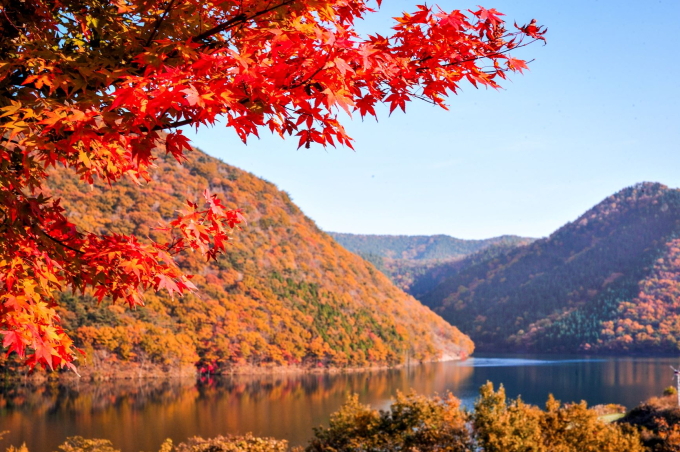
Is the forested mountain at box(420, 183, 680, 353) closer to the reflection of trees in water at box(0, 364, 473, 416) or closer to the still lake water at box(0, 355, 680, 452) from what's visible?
the still lake water at box(0, 355, 680, 452)

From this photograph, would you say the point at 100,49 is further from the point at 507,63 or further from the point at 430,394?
the point at 430,394

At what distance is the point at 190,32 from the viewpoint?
2352 millimetres

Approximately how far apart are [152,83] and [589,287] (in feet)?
498

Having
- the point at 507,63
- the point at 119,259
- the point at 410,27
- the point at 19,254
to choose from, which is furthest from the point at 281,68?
the point at 19,254

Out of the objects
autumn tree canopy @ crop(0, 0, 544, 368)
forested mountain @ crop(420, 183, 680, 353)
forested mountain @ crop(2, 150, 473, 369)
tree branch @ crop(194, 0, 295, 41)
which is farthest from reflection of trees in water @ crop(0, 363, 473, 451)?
forested mountain @ crop(420, 183, 680, 353)

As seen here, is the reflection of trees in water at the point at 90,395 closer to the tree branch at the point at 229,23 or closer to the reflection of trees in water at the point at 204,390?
the reflection of trees in water at the point at 204,390

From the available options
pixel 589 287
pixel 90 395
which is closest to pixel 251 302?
pixel 90 395

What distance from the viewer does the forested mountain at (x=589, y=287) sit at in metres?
109

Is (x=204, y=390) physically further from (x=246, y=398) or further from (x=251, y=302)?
(x=251, y=302)

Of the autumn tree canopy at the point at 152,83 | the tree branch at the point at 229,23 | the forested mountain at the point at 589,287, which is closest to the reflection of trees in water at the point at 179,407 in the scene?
the autumn tree canopy at the point at 152,83

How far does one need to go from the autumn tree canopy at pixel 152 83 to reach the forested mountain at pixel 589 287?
107 metres

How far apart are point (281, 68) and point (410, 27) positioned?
30.1 inches

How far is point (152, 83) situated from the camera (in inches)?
85.5

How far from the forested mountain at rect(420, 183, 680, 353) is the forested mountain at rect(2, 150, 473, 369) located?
3082 centimetres
